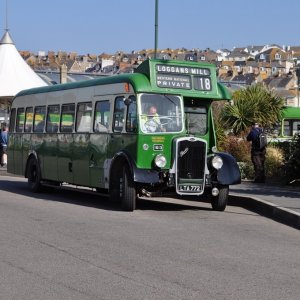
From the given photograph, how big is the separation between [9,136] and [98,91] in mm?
6045

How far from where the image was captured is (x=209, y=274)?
25.5 ft

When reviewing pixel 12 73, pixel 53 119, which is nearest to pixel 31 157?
pixel 53 119

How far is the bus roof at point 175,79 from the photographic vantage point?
44.4 ft

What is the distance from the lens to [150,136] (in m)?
13.3

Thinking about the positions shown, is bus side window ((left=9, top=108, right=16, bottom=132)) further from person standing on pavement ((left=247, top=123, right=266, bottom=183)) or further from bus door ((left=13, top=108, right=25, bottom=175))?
person standing on pavement ((left=247, top=123, right=266, bottom=183))

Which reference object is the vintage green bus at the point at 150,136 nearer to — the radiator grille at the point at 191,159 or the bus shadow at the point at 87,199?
the radiator grille at the point at 191,159

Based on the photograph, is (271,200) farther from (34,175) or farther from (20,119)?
(20,119)

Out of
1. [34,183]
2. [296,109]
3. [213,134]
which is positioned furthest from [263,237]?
[296,109]

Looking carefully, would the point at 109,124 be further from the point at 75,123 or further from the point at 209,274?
the point at 209,274

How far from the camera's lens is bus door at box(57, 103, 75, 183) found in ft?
52.7

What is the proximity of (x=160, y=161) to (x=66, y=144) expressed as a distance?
3.79m

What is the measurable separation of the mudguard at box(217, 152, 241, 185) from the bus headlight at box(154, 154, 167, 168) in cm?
126

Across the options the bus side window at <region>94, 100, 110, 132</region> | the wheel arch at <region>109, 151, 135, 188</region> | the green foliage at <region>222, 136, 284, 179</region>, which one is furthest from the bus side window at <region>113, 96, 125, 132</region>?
the green foliage at <region>222, 136, 284, 179</region>

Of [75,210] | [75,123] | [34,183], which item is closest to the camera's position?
[75,210]
